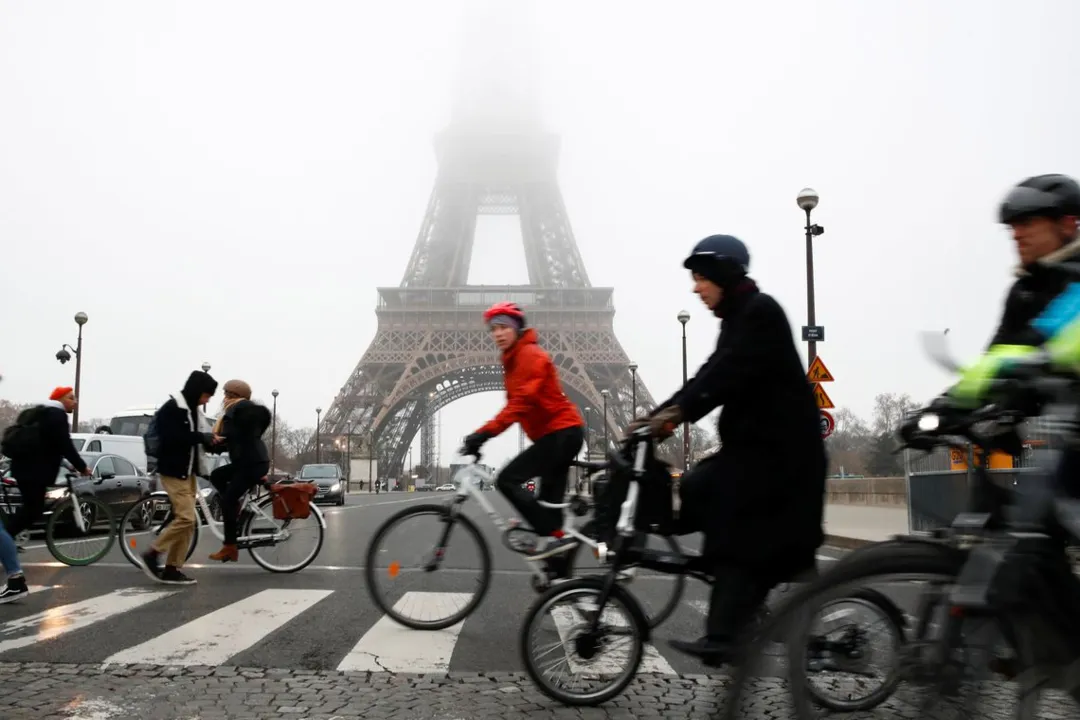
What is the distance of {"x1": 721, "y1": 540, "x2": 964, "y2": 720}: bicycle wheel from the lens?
2031mm

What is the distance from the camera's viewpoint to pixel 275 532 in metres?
7.91

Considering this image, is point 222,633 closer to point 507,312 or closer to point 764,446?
point 507,312

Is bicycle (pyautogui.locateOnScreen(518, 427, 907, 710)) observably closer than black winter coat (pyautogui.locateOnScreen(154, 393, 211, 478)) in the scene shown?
Yes

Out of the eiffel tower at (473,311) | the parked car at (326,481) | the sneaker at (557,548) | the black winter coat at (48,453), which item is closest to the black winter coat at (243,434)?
the black winter coat at (48,453)

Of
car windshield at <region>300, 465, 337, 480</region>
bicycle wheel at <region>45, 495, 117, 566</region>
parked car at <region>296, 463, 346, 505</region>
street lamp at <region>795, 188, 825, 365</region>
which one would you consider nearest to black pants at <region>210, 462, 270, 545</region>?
bicycle wheel at <region>45, 495, 117, 566</region>

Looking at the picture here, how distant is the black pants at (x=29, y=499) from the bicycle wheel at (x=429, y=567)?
11.1 feet

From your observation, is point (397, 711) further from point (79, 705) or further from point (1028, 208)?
point (1028, 208)

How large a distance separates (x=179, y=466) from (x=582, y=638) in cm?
476

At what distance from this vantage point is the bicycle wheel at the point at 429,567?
16.4 feet

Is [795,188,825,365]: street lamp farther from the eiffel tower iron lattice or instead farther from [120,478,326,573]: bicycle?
the eiffel tower iron lattice

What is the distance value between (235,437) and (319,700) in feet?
14.6

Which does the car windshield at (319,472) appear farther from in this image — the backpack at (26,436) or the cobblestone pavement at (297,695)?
the cobblestone pavement at (297,695)

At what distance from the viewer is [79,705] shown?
3453 millimetres

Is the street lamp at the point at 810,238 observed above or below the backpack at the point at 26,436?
above
